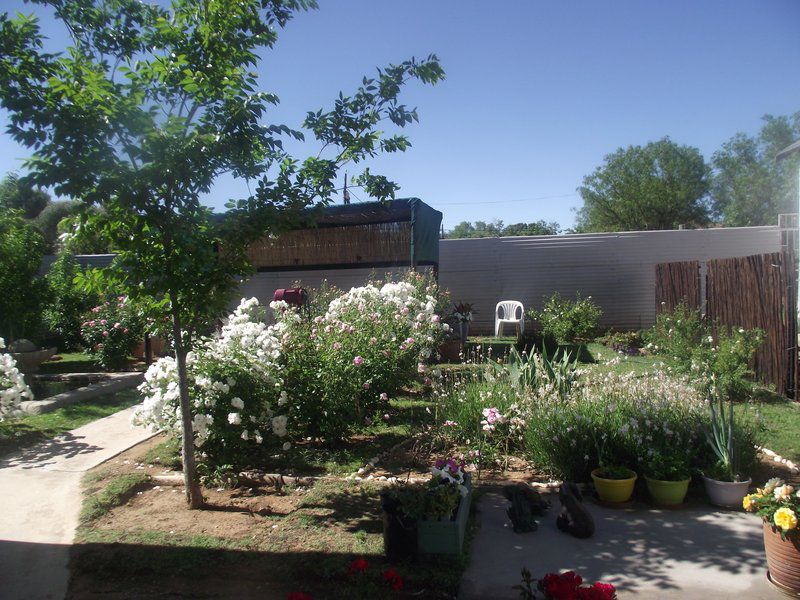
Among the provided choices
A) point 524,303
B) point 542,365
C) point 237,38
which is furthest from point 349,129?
point 524,303

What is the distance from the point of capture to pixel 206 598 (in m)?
3.09

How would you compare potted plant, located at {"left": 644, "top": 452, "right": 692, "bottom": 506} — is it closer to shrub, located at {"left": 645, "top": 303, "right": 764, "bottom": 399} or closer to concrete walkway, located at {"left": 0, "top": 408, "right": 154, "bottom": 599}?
shrub, located at {"left": 645, "top": 303, "right": 764, "bottom": 399}

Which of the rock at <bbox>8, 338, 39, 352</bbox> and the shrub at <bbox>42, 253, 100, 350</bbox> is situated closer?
the rock at <bbox>8, 338, 39, 352</bbox>

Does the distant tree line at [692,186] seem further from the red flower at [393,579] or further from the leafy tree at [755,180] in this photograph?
the red flower at [393,579]

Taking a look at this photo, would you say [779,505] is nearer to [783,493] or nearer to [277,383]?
[783,493]

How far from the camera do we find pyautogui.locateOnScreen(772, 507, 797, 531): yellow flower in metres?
2.89

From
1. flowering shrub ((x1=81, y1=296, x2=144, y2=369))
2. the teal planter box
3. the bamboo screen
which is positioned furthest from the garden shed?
the teal planter box

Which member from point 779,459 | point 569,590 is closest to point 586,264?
point 779,459

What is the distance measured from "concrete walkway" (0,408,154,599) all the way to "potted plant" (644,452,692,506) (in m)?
3.78

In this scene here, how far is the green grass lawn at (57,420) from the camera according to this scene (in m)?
6.19

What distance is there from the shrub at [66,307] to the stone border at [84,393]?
2576mm

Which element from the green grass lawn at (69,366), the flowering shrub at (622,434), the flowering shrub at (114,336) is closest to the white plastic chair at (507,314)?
the flowering shrub at (114,336)

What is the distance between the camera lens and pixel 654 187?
28797 mm

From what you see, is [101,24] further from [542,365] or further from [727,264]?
[727,264]
